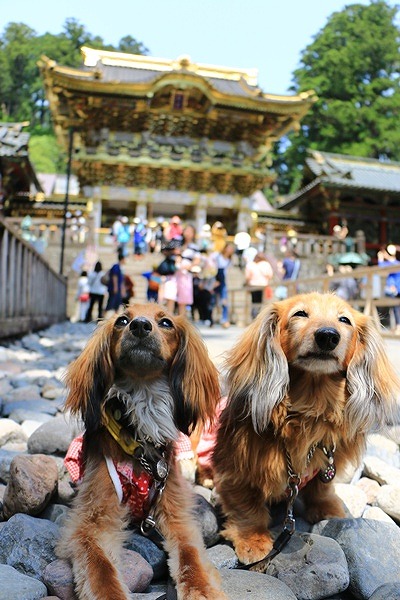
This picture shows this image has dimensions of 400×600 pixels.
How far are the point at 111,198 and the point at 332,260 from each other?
8558 millimetres

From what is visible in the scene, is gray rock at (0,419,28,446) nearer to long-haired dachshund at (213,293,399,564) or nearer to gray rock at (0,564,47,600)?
long-haired dachshund at (213,293,399,564)

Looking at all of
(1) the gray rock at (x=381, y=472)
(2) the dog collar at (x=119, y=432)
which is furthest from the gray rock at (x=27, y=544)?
(1) the gray rock at (x=381, y=472)

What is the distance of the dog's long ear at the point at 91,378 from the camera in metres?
1.90

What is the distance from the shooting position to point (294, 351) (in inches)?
75.7

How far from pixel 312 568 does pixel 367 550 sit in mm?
231

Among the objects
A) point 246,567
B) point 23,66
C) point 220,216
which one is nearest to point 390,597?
point 246,567

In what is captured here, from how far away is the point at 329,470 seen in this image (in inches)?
77.6

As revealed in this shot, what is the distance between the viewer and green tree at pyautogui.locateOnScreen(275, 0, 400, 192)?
32.0 m

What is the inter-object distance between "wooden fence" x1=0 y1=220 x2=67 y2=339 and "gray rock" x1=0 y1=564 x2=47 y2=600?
442 cm

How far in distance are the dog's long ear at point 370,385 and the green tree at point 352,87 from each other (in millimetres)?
31394

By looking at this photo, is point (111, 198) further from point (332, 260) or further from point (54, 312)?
point (54, 312)

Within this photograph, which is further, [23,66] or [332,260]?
[23,66]

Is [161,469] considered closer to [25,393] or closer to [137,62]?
[25,393]

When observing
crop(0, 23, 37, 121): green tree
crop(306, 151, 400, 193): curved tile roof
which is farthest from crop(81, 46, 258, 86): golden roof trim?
crop(0, 23, 37, 121): green tree
